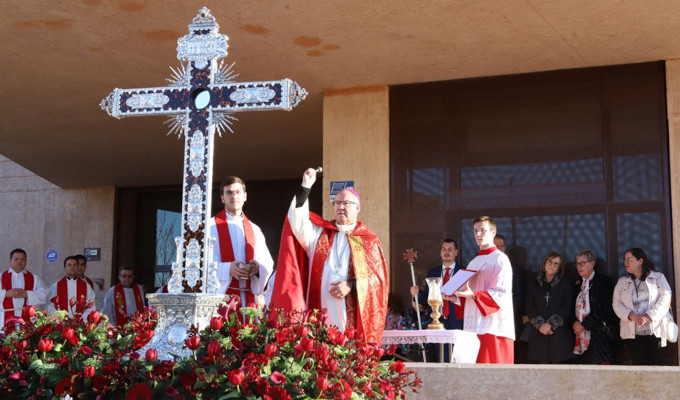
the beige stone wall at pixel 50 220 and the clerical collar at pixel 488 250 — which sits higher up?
the beige stone wall at pixel 50 220

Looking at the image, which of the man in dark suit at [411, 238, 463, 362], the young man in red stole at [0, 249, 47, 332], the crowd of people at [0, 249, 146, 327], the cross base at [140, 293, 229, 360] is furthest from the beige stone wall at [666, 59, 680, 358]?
the young man in red stole at [0, 249, 47, 332]

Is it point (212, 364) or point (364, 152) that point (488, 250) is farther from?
point (212, 364)

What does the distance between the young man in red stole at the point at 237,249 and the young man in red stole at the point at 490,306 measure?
1.49m

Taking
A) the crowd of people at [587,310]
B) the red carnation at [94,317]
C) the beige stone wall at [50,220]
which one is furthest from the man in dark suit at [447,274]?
the beige stone wall at [50,220]

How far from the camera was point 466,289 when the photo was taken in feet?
22.9

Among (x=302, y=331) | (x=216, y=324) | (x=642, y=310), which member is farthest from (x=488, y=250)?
(x=216, y=324)

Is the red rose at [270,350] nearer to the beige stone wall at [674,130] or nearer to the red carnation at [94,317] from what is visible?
the red carnation at [94,317]

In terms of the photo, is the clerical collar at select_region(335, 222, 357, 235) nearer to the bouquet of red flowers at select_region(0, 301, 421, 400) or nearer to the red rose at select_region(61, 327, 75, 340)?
the bouquet of red flowers at select_region(0, 301, 421, 400)

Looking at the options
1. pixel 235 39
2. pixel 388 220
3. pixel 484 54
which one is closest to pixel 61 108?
pixel 235 39

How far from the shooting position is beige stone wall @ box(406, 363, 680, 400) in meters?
4.20

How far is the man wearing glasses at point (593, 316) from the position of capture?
8.23 meters

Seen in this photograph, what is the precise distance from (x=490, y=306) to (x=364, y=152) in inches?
141

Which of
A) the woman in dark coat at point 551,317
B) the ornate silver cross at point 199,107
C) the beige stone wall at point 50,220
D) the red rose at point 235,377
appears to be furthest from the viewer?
the beige stone wall at point 50,220

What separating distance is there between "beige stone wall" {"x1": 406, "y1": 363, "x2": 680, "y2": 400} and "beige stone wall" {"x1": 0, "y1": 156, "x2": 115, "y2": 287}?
1199 centimetres
